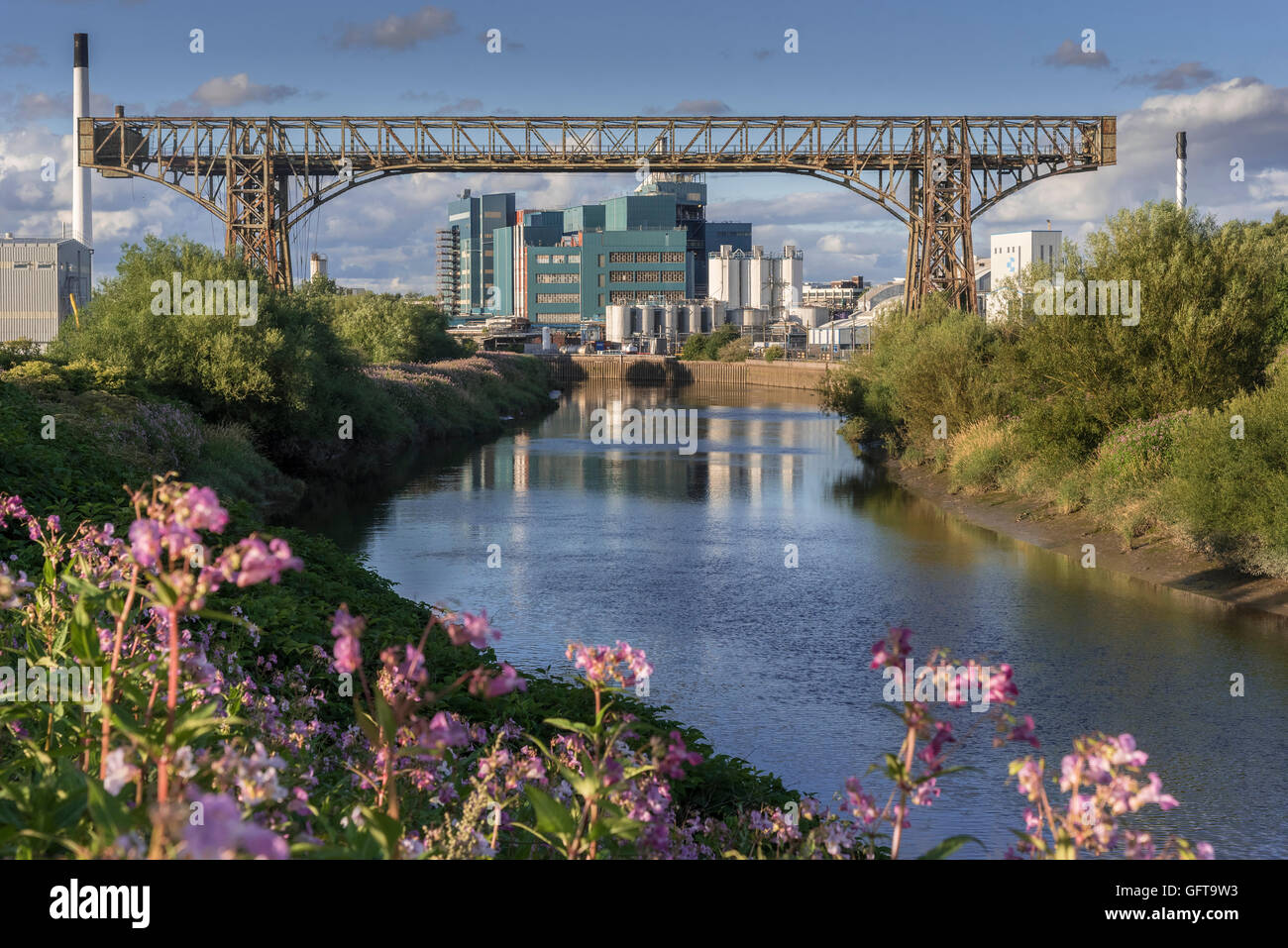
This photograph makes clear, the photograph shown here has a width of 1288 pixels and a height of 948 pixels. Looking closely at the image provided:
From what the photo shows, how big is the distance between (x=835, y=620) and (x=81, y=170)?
73944 millimetres

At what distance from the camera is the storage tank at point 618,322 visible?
163750 millimetres

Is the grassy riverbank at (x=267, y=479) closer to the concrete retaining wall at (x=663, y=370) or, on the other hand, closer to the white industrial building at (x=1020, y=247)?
the concrete retaining wall at (x=663, y=370)

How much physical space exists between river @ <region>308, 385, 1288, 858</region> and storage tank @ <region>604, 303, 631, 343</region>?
127m

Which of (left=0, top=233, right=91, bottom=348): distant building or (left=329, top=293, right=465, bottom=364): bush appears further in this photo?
(left=0, top=233, right=91, bottom=348): distant building

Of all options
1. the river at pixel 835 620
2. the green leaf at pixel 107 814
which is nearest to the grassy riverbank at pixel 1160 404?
the river at pixel 835 620

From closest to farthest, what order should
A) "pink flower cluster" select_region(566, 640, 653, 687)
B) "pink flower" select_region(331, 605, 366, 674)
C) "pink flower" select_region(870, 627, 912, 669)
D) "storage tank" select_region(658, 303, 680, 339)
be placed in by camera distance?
"pink flower" select_region(331, 605, 366, 674) → "pink flower" select_region(870, 627, 912, 669) → "pink flower cluster" select_region(566, 640, 653, 687) → "storage tank" select_region(658, 303, 680, 339)

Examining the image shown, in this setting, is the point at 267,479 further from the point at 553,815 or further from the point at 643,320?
the point at 643,320

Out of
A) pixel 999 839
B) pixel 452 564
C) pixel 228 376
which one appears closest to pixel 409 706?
pixel 999 839

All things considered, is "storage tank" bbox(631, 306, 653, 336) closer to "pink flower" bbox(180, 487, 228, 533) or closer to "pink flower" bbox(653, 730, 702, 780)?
"pink flower" bbox(653, 730, 702, 780)

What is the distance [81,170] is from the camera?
3115 inches

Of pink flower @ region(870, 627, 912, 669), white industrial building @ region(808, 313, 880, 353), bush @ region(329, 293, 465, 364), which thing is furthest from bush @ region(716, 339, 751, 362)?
pink flower @ region(870, 627, 912, 669)

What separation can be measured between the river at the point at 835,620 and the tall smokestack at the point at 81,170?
5247 centimetres

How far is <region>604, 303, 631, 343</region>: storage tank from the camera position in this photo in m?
164
